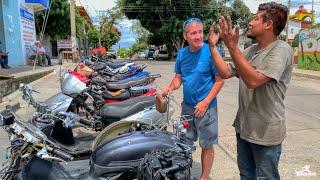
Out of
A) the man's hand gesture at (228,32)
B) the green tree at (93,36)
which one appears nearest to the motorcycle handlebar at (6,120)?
the man's hand gesture at (228,32)

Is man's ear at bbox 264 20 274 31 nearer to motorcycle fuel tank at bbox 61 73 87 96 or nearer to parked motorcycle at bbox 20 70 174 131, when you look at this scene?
parked motorcycle at bbox 20 70 174 131

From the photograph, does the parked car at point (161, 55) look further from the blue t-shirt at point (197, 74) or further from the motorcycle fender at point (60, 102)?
the blue t-shirt at point (197, 74)

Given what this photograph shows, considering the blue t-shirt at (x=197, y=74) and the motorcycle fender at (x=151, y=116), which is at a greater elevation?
the blue t-shirt at (x=197, y=74)

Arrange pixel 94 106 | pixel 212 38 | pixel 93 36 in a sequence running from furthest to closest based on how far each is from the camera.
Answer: pixel 93 36
pixel 94 106
pixel 212 38

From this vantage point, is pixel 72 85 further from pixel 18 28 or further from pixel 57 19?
pixel 57 19

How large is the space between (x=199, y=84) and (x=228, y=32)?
1.54 meters

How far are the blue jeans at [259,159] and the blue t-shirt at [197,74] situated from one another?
3.19 feet

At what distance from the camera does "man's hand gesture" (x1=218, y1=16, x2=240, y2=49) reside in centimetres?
244

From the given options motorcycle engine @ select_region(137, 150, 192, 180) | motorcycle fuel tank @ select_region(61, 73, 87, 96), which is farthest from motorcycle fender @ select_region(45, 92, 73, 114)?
motorcycle engine @ select_region(137, 150, 192, 180)

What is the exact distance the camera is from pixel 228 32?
2.45 m

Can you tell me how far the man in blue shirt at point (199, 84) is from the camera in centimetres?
384

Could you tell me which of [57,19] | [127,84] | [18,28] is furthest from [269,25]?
[57,19]

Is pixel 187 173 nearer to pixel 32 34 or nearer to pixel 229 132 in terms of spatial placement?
pixel 229 132

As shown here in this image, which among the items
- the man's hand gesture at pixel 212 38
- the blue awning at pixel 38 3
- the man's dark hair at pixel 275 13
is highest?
the blue awning at pixel 38 3
